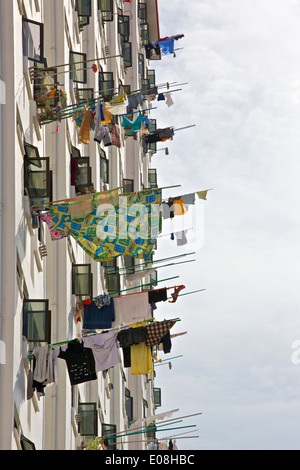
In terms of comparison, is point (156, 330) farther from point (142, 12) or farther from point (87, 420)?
point (142, 12)

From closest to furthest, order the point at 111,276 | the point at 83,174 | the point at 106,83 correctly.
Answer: the point at 83,174
the point at 111,276
the point at 106,83

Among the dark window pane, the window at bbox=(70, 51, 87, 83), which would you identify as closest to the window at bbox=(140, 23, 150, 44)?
the dark window pane

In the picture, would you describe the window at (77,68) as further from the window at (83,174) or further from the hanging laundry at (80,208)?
the hanging laundry at (80,208)

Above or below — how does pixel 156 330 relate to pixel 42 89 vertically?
below

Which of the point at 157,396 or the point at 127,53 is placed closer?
the point at 127,53

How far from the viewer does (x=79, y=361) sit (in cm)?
2211

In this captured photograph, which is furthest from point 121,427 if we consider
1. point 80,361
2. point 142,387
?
point 80,361

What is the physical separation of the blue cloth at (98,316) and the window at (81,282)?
2483mm

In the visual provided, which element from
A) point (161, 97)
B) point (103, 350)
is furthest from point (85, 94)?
point (161, 97)

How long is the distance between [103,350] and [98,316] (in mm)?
2513

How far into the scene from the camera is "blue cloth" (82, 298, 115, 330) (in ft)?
81.3

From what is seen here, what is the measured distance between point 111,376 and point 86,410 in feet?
29.1

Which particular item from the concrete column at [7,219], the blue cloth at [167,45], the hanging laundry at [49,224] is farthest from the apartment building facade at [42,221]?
the blue cloth at [167,45]

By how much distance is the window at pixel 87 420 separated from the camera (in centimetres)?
2814
